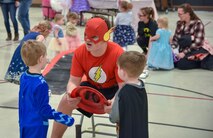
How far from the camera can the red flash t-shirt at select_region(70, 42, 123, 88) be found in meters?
2.96

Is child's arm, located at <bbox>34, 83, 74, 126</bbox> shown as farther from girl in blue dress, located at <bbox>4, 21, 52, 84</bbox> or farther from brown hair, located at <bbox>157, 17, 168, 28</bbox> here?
brown hair, located at <bbox>157, 17, 168, 28</bbox>

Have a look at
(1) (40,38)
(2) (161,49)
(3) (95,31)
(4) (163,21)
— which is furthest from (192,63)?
(3) (95,31)

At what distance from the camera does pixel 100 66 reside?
298 cm

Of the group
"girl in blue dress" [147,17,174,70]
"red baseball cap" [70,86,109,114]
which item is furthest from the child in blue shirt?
"girl in blue dress" [147,17,174,70]

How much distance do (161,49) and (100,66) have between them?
3.17 m

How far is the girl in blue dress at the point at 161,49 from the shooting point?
6.02 metres

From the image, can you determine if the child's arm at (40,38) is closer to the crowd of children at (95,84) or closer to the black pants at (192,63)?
the crowd of children at (95,84)

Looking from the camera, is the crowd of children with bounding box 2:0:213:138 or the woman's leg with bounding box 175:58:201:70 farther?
the woman's leg with bounding box 175:58:201:70

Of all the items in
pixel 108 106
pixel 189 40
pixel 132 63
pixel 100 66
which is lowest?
pixel 189 40

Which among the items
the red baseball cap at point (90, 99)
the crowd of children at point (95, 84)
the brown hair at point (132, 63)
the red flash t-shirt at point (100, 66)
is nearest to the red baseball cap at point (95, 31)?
the crowd of children at point (95, 84)

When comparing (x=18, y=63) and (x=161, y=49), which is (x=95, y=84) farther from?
(x=161, y=49)

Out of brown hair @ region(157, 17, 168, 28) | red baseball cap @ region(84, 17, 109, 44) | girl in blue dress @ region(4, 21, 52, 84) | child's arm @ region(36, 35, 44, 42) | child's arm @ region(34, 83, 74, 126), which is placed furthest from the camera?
brown hair @ region(157, 17, 168, 28)

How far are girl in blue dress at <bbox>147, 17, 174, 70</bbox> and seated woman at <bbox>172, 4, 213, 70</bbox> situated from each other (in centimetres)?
22

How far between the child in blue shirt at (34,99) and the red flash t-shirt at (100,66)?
483 millimetres
